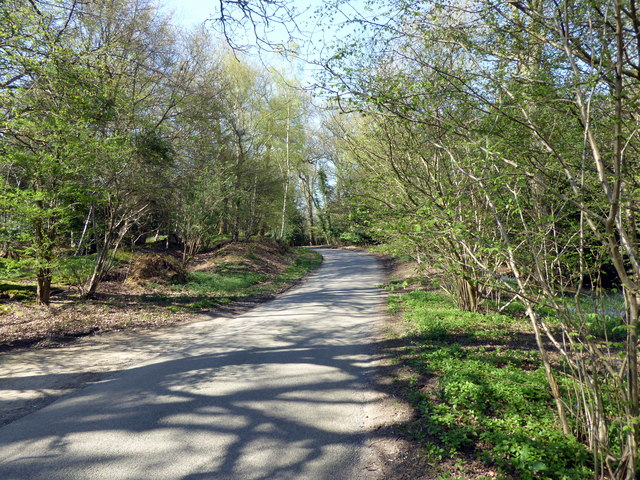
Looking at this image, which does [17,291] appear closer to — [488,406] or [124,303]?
[124,303]

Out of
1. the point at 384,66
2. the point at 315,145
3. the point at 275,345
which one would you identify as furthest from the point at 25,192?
the point at 315,145

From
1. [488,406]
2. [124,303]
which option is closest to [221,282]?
[124,303]

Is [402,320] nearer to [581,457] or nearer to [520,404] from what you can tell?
[520,404]

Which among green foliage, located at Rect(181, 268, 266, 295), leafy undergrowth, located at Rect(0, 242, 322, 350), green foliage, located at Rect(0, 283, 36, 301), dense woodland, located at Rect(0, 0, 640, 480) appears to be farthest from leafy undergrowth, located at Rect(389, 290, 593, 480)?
green foliage, located at Rect(0, 283, 36, 301)

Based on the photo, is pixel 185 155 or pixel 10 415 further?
pixel 185 155

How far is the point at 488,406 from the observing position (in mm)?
3900

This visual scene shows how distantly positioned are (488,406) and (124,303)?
28.5 ft

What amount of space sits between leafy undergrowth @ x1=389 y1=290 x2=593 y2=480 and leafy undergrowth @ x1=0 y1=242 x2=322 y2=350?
5883mm

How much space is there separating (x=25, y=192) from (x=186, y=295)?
4.82m

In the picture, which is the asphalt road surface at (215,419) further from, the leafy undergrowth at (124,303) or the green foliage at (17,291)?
the green foliage at (17,291)

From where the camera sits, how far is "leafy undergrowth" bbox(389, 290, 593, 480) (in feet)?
9.83

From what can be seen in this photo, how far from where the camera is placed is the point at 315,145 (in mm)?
31797

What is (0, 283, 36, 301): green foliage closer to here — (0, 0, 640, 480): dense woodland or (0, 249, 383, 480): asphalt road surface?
(0, 0, 640, 480): dense woodland

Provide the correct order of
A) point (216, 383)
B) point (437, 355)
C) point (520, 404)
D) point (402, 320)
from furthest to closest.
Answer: point (402, 320)
point (437, 355)
point (216, 383)
point (520, 404)
